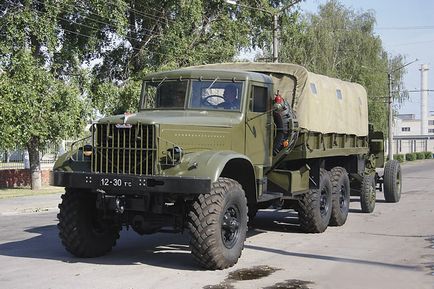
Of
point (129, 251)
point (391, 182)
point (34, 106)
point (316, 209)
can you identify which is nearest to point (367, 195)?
point (391, 182)


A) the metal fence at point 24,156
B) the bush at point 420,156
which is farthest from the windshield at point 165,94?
the bush at point 420,156

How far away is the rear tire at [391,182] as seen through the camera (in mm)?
17391

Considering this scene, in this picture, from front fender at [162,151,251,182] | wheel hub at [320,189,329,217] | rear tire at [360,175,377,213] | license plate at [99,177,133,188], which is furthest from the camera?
rear tire at [360,175,377,213]

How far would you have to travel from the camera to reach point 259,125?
31.7 feet

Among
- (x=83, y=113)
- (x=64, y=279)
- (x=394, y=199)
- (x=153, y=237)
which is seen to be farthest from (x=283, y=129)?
(x=83, y=113)

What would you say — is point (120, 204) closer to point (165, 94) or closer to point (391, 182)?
point (165, 94)

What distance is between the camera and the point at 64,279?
24.6 feet

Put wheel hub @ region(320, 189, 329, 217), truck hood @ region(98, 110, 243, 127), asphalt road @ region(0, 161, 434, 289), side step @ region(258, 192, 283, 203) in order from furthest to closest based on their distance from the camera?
1. wheel hub @ region(320, 189, 329, 217)
2. side step @ region(258, 192, 283, 203)
3. truck hood @ region(98, 110, 243, 127)
4. asphalt road @ region(0, 161, 434, 289)

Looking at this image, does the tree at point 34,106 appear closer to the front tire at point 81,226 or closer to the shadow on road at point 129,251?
the shadow on road at point 129,251

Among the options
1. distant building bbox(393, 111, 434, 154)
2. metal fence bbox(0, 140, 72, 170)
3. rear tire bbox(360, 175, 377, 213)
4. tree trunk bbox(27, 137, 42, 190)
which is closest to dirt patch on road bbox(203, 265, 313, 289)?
rear tire bbox(360, 175, 377, 213)

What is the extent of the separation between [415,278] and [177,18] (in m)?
22.2

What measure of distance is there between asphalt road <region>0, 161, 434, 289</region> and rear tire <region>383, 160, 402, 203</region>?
3.95 metres

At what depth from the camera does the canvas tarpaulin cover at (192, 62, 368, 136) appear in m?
11.2

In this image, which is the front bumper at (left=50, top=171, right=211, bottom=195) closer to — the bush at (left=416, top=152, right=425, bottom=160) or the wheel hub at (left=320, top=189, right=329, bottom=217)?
the wheel hub at (left=320, top=189, right=329, bottom=217)
